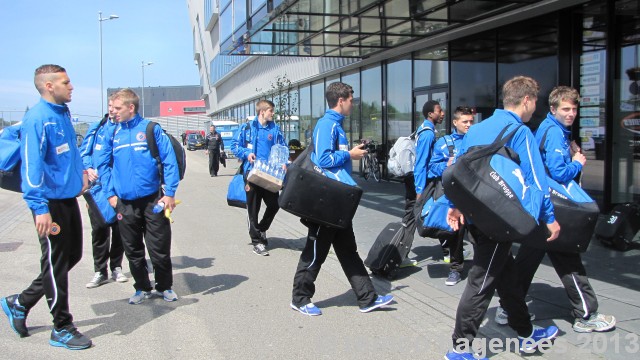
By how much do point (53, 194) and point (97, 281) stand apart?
6.77ft

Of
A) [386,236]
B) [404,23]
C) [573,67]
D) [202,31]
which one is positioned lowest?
[386,236]

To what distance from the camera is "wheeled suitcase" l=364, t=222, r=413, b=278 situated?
19.2ft

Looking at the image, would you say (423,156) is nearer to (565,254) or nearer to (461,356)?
(565,254)

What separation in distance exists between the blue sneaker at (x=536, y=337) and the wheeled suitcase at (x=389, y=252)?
1.91 metres

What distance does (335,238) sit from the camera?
4.86 meters

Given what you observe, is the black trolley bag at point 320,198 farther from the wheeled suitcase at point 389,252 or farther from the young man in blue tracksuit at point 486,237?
the wheeled suitcase at point 389,252

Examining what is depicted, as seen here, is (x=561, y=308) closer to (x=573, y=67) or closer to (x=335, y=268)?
(x=335, y=268)

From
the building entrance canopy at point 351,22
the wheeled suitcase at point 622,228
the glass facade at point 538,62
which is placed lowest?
the wheeled suitcase at point 622,228

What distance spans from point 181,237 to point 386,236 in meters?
3.91

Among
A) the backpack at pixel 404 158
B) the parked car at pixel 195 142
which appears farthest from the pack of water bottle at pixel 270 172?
the parked car at pixel 195 142

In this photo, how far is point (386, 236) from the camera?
19.8ft

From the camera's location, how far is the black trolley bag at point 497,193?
328 centimetres

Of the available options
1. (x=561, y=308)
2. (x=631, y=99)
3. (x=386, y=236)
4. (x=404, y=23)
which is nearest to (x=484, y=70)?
(x=404, y=23)

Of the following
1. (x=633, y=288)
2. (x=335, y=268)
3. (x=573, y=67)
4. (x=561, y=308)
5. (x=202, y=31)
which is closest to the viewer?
(x=561, y=308)
